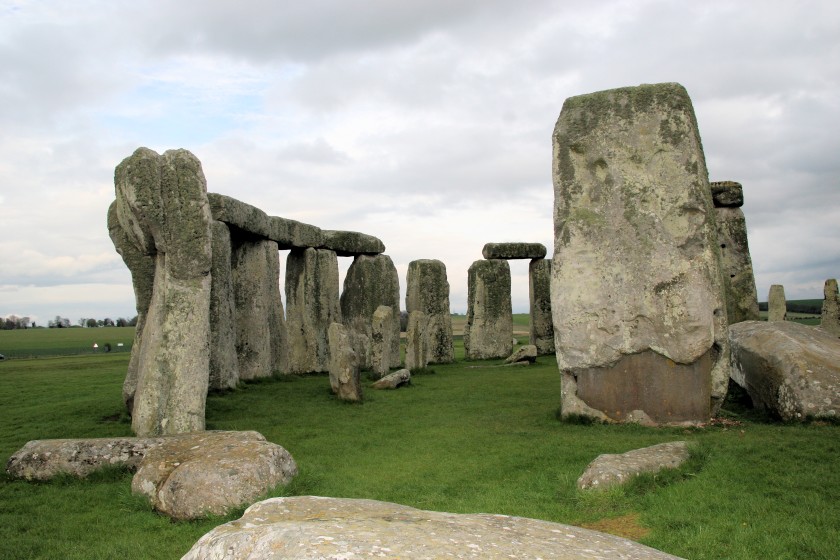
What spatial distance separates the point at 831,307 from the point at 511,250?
958 centimetres

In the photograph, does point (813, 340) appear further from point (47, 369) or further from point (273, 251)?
point (47, 369)

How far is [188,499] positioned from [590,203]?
6552 millimetres

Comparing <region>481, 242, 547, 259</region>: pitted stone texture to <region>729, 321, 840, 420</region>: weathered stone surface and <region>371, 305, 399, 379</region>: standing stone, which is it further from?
<region>729, 321, 840, 420</region>: weathered stone surface

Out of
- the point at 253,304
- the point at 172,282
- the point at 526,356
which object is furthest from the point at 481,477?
the point at 526,356

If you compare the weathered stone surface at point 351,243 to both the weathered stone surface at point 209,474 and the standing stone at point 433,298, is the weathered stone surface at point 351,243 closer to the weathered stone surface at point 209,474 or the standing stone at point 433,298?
the standing stone at point 433,298

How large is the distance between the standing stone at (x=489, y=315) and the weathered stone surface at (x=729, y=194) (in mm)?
7581

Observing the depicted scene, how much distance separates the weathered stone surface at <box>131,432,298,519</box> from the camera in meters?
5.98

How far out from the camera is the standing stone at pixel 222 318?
1412 centimetres

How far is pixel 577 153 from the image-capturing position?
1023 cm

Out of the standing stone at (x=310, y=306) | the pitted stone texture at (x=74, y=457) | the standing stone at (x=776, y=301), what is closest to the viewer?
the pitted stone texture at (x=74, y=457)

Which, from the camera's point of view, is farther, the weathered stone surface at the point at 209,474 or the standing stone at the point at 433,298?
the standing stone at the point at 433,298

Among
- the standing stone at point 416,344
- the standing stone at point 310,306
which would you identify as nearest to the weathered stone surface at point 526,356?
the standing stone at point 416,344

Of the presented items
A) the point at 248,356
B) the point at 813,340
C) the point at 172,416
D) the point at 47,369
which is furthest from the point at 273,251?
the point at 813,340

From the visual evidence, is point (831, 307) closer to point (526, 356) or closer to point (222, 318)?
point (526, 356)
